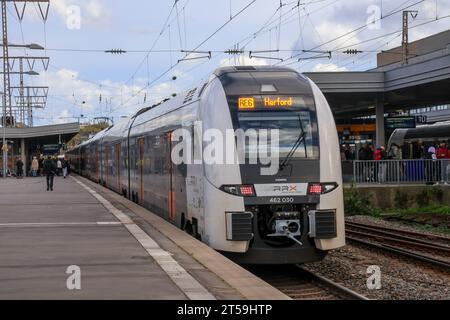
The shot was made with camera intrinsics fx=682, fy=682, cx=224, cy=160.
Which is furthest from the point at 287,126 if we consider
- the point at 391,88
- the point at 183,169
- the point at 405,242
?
the point at 391,88

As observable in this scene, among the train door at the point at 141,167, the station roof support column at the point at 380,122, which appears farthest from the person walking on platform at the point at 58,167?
the train door at the point at 141,167

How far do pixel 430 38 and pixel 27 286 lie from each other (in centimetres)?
7907

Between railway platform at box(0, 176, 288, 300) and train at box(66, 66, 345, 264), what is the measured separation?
0.66 meters

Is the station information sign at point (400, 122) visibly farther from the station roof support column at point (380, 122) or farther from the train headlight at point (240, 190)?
the train headlight at point (240, 190)

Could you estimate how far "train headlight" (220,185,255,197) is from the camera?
33.7 feet

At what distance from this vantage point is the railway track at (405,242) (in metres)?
13.8

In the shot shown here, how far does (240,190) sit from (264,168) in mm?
531

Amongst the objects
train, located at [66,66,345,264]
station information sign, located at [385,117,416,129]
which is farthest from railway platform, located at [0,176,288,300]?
station information sign, located at [385,117,416,129]

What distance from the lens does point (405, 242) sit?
1619cm

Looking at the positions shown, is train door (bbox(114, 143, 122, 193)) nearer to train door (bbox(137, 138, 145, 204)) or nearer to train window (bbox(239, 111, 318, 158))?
train door (bbox(137, 138, 145, 204))

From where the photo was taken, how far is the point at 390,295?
979 cm

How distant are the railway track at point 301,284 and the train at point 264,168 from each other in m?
0.41
